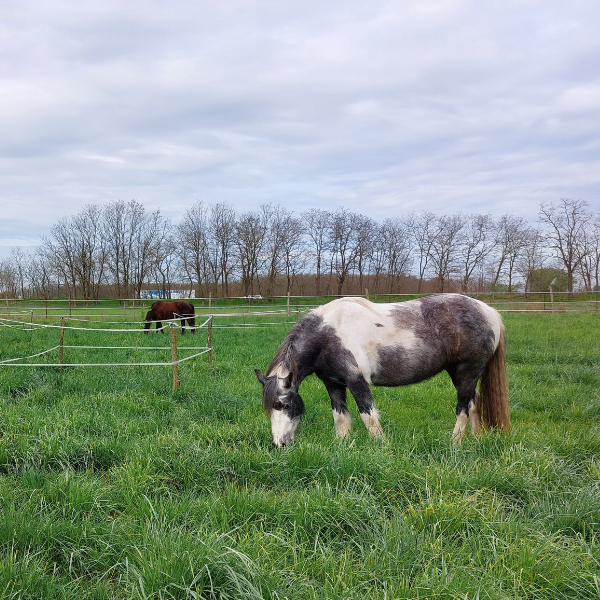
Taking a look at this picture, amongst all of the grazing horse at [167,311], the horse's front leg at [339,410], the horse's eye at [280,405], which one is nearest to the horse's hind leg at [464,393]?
the horse's front leg at [339,410]

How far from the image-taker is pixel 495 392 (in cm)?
448

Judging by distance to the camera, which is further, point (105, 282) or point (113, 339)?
point (105, 282)

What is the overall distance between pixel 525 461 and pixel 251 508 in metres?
2.00

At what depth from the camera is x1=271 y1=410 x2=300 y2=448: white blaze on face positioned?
12.1ft

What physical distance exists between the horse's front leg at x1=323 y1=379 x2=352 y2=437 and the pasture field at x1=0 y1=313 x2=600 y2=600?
0.42 ft

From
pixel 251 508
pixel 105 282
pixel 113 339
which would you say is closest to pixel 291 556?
pixel 251 508

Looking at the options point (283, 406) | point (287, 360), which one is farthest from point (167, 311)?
point (283, 406)

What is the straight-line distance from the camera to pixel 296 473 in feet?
9.99

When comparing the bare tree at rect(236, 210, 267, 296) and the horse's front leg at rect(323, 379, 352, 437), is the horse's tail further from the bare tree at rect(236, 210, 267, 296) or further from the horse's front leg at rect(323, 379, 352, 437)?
the bare tree at rect(236, 210, 267, 296)

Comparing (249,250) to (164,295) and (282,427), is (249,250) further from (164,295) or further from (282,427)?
(282,427)

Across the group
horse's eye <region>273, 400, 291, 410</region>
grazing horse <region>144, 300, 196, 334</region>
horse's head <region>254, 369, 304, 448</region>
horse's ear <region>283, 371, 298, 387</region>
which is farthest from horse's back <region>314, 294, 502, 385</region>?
grazing horse <region>144, 300, 196, 334</region>

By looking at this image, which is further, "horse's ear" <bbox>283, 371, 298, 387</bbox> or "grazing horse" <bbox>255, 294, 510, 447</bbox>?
"grazing horse" <bbox>255, 294, 510, 447</bbox>

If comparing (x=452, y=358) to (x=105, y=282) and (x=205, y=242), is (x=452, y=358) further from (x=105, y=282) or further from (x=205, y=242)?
(x=105, y=282)

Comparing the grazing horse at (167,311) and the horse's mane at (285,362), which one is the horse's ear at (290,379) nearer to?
the horse's mane at (285,362)
